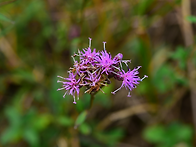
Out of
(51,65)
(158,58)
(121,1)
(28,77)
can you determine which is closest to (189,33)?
(158,58)

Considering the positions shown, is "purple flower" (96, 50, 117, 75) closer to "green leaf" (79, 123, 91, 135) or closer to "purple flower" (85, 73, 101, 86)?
"purple flower" (85, 73, 101, 86)

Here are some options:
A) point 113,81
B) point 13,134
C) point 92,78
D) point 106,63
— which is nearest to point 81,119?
point 92,78

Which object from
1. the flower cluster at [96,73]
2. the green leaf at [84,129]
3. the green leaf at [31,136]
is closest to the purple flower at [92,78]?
the flower cluster at [96,73]

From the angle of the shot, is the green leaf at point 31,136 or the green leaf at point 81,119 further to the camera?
the green leaf at point 31,136

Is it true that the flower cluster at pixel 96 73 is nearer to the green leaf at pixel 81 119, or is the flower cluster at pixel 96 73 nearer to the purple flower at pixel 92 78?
the purple flower at pixel 92 78

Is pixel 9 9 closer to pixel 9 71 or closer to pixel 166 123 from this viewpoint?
pixel 9 71

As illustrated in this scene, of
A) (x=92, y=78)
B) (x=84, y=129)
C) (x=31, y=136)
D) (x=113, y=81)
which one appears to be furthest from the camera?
(x=113, y=81)

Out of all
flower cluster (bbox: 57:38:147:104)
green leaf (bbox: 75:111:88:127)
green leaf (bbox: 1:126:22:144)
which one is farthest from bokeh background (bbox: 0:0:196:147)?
flower cluster (bbox: 57:38:147:104)

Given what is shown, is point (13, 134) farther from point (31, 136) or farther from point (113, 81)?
point (113, 81)

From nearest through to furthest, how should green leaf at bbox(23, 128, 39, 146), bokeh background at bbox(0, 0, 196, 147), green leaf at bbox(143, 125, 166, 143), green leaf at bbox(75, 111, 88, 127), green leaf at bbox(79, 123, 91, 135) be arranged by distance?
green leaf at bbox(75, 111, 88, 127)
green leaf at bbox(79, 123, 91, 135)
green leaf at bbox(23, 128, 39, 146)
bokeh background at bbox(0, 0, 196, 147)
green leaf at bbox(143, 125, 166, 143)
